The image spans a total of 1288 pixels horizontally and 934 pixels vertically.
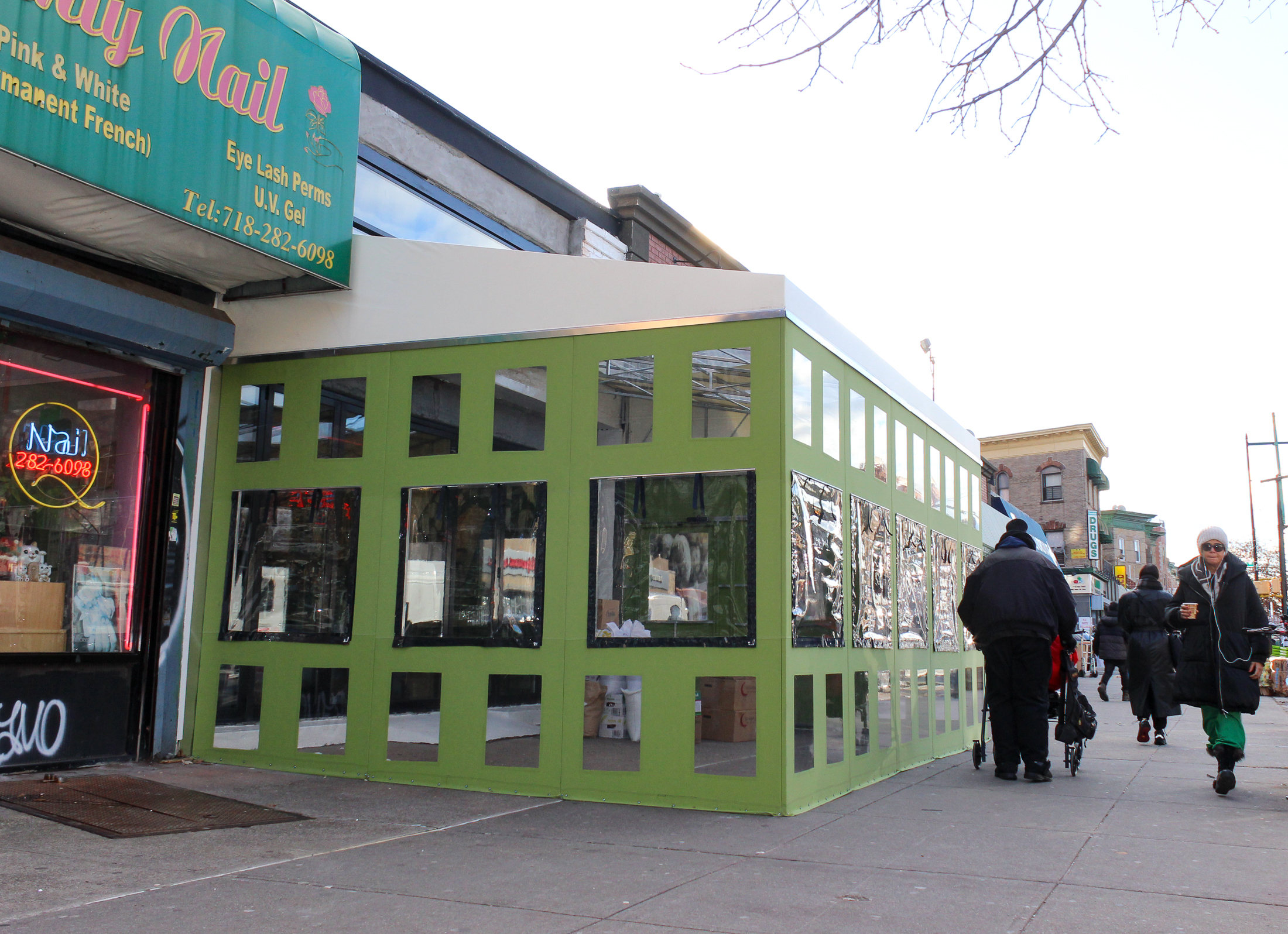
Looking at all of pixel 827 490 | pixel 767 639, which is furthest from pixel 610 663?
pixel 827 490

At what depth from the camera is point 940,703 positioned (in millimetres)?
9875

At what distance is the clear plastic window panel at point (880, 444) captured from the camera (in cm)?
842

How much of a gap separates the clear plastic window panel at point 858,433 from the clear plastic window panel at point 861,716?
1.55 m

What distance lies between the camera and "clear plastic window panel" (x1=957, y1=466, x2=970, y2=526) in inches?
438

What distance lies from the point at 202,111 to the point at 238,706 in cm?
420

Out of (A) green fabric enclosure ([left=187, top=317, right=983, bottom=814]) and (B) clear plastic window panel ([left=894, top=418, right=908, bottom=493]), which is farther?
(B) clear plastic window panel ([left=894, top=418, right=908, bottom=493])

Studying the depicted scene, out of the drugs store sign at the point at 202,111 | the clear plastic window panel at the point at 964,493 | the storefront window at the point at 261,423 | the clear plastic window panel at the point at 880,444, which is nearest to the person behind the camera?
the drugs store sign at the point at 202,111

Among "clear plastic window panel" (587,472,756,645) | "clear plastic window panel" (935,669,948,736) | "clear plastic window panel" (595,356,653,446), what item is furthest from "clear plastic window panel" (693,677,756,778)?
"clear plastic window panel" (935,669,948,736)

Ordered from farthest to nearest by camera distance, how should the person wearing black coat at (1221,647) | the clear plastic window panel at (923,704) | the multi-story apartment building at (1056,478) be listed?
1. the multi-story apartment building at (1056,478)
2. the clear plastic window panel at (923,704)
3. the person wearing black coat at (1221,647)

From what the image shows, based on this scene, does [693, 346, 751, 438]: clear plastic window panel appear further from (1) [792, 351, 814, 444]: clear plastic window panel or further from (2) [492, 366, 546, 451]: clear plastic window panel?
(2) [492, 366, 546, 451]: clear plastic window panel

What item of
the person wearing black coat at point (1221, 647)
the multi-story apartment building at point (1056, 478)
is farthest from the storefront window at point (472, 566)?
the multi-story apartment building at point (1056, 478)

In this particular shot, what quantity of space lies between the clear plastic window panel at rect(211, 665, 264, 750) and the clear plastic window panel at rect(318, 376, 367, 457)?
170 cm

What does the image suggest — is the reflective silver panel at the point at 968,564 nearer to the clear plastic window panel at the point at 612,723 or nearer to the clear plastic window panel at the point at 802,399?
the clear plastic window panel at the point at 802,399

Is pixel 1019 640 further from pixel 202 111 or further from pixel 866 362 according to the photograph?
pixel 202 111
